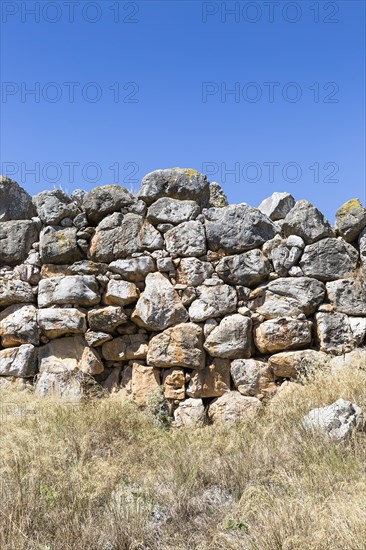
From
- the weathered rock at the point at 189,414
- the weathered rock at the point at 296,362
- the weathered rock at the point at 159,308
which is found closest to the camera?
the weathered rock at the point at 296,362

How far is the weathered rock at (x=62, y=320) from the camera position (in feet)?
19.5

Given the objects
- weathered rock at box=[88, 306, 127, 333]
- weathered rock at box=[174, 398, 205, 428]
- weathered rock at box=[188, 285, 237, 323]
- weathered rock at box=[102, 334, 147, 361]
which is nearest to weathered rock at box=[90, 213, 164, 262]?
weathered rock at box=[88, 306, 127, 333]

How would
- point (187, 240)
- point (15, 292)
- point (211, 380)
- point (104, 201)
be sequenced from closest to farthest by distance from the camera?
point (211, 380), point (187, 240), point (15, 292), point (104, 201)

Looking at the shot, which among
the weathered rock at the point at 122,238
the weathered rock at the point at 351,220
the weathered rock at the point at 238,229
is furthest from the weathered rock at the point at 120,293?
the weathered rock at the point at 351,220

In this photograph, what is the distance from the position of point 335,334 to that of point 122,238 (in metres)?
2.87

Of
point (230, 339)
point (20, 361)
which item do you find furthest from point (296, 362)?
point (20, 361)

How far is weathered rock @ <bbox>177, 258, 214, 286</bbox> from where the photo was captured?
5.83 m

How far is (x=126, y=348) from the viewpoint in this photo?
234 inches

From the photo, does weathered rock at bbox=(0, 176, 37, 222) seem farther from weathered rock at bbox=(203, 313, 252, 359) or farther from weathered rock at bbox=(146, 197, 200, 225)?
weathered rock at bbox=(203, 313, 252, 359)

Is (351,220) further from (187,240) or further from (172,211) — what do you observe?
(172,211)

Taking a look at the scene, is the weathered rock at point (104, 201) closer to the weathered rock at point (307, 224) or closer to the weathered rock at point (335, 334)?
the weathered rock at point (307, 224)

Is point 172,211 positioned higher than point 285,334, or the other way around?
point 172,211

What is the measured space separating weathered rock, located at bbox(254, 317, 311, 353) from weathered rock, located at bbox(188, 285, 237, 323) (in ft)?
1.62

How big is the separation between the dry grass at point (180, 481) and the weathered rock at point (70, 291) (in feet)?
4.43
